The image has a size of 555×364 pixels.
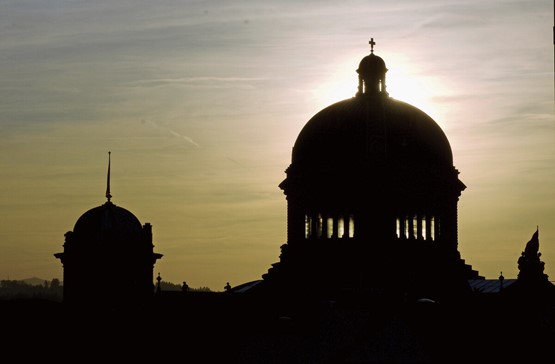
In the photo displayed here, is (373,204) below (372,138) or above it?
below

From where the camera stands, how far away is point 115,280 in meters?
132

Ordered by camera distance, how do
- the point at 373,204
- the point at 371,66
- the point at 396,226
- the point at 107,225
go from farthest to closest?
the point at 371,66 → the point at 107,225 → the point at 396,226 → the point at 373,204

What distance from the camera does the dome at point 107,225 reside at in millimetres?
132250

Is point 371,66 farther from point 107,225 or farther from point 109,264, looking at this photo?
point 109,264

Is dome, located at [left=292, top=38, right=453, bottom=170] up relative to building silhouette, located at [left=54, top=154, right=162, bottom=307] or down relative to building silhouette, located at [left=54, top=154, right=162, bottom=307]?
up

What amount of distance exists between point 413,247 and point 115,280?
67.4 ft

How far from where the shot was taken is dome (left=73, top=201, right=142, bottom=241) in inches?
5207

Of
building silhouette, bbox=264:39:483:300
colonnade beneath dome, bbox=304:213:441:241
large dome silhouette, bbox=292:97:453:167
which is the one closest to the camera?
building silhouette, bbox=264:39:483:300

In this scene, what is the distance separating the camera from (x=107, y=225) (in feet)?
436

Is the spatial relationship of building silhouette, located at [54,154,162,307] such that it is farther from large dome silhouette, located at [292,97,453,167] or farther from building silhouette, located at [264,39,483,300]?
large dome silhouette, located at [292,97,453,167]

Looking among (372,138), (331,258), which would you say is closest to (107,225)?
(331,258)

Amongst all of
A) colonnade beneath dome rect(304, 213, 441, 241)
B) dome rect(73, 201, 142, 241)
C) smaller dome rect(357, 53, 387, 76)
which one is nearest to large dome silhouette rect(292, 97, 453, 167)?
smaller dome rect(357, 53, 387, 76)

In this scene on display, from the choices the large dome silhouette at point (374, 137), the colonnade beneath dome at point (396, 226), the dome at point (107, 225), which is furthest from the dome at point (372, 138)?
the dome at point (107, 225)

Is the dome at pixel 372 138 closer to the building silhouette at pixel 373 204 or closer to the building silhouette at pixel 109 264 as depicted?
the building silhouette at pixel 373 204
